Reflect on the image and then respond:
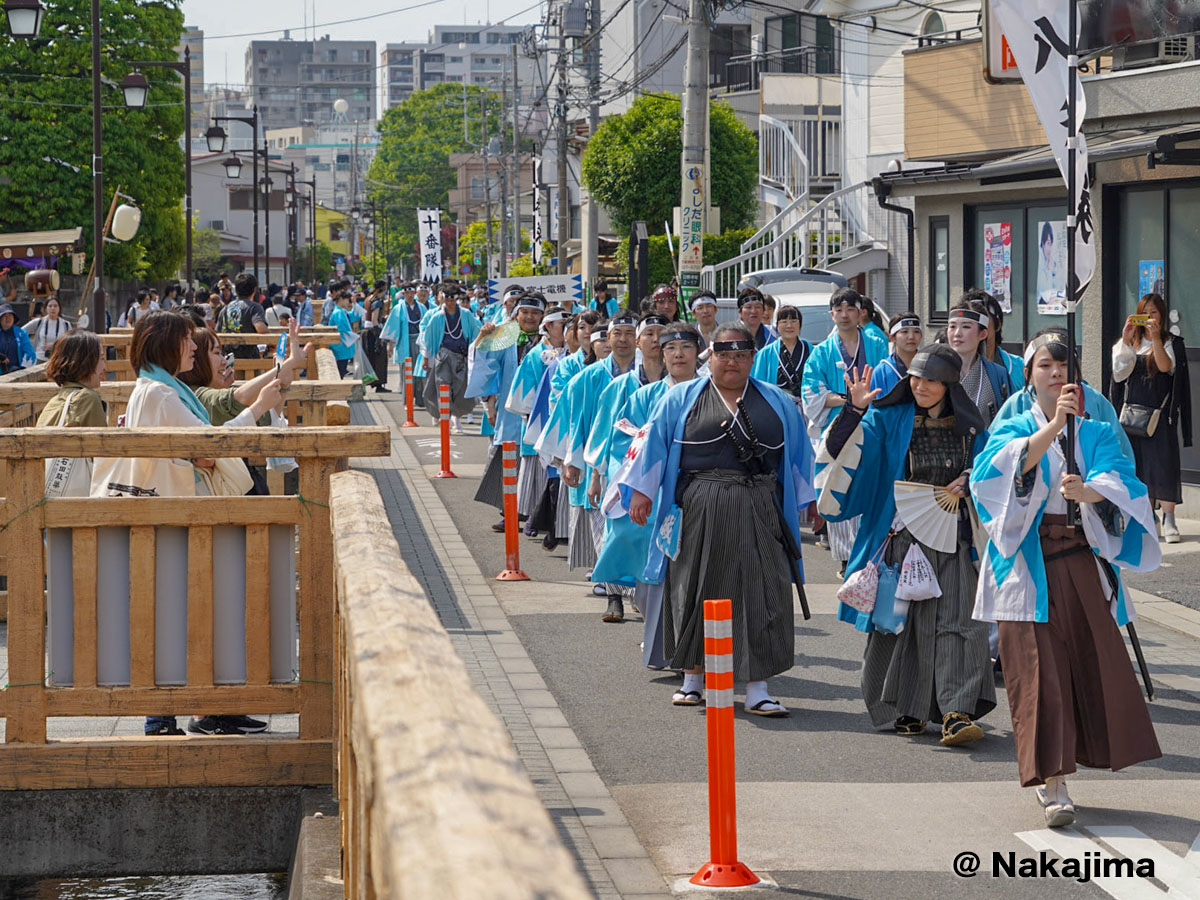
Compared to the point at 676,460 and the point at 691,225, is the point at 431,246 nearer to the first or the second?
the point at 691,225

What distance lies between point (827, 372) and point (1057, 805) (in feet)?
20.4

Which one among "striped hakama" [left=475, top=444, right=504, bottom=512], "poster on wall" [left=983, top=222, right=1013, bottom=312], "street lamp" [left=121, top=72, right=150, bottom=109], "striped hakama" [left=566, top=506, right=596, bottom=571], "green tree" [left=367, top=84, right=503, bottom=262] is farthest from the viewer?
"green tree" [left=367, top=84, right=503, bottom=262]

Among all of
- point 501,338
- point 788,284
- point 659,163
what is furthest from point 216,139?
point 501,338

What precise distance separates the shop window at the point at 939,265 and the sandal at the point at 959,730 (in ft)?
40.0

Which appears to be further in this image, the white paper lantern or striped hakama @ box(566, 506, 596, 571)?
the white paper lantern

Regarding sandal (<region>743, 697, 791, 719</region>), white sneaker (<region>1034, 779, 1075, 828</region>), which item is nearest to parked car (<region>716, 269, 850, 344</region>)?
sandal (<region>743, 697, 791, 719</region>)

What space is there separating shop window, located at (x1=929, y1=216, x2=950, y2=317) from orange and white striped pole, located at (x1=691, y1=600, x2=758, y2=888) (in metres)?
14.0

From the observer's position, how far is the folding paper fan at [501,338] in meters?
18.1

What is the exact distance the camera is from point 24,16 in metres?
19.8

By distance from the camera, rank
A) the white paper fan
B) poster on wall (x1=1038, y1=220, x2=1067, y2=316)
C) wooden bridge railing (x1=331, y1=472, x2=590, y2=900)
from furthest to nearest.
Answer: poster on wall (x1=1038, y1=220, x2=1067, y2=316) → the white paper fan → wooden bridge railing (x1=331, y1=472, x2=590, y2=900)

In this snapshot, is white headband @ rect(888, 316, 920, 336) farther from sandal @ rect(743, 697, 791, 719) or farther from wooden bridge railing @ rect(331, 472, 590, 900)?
wooden bridge railing @ rect(331, 472, 590, 900)

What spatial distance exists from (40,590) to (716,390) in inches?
140

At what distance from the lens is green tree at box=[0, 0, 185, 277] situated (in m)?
48.1

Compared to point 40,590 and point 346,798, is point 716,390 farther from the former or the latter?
point 346,798
